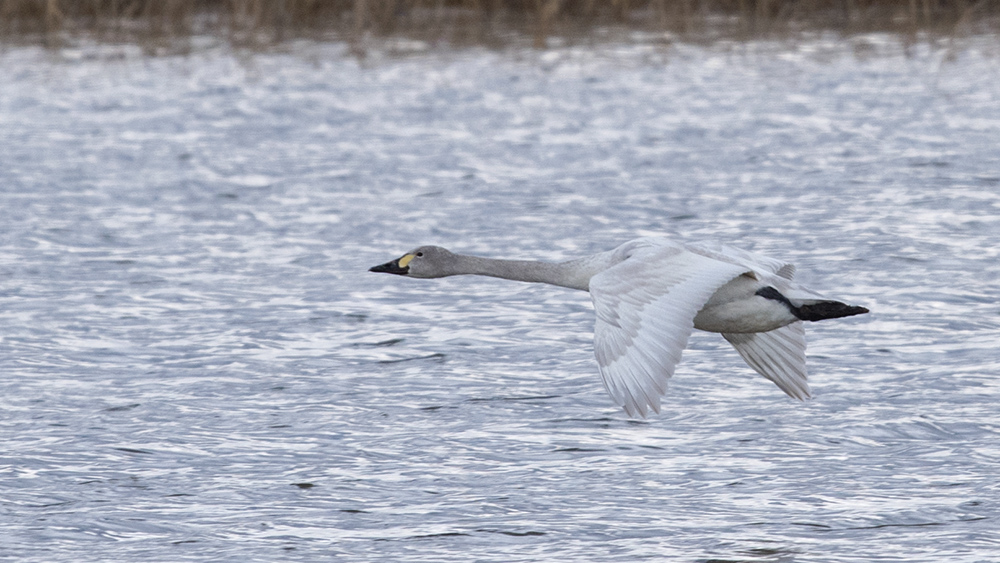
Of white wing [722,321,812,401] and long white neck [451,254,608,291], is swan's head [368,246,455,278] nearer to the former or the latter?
long white neck [451,254,608,291]

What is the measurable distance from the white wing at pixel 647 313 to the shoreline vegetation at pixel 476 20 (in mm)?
14913

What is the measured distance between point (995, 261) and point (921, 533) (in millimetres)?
5221

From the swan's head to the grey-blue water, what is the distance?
57 centimetres

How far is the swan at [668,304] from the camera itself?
6.31 m

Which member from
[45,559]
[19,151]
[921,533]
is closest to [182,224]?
[19,151]

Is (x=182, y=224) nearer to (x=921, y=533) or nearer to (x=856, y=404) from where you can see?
(x=856, y=404)

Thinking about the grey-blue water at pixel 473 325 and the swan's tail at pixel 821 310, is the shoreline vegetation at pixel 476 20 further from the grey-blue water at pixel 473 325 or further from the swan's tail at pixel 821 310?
the swan's tail at pixel 821 310

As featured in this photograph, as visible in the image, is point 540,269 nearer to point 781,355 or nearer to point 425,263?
point 425,263

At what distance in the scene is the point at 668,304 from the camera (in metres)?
6.70

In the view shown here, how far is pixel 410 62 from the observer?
69.8ft

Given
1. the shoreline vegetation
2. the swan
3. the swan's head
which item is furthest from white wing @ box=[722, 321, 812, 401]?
the shoreline vegetation

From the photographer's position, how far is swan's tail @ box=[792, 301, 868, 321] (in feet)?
22.6

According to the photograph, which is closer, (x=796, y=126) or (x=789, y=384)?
(x=789, y=384)

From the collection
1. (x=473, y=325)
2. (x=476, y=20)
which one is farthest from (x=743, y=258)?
(x=476, y=20)
